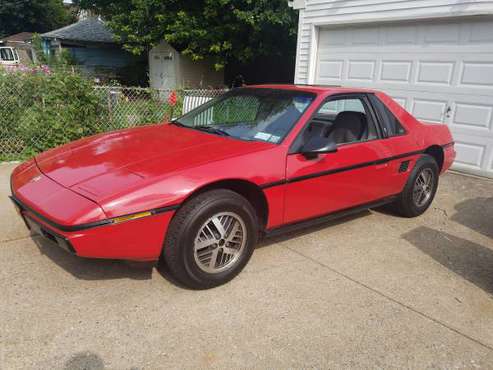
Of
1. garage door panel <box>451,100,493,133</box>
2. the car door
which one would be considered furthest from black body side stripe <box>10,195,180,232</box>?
garage door panel <box>451,100,493,133</box>

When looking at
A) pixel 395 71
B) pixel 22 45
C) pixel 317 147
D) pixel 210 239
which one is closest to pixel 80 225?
pixel 210 239

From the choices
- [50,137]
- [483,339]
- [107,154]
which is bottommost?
[483,339]

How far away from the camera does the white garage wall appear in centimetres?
639

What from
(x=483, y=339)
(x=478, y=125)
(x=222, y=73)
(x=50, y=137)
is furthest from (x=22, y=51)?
(x=483, y=339)

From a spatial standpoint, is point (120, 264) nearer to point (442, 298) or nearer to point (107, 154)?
point (107, 154)

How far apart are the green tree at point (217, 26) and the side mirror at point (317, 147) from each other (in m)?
11.4

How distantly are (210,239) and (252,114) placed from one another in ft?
4.51

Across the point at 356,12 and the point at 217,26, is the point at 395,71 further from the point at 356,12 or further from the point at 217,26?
the point at 217,26

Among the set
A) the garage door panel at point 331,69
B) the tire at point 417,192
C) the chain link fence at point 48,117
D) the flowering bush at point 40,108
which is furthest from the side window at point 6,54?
the tire at point 417,192

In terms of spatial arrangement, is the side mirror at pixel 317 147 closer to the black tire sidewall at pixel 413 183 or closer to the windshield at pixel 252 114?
the windshield at pixel 252 114

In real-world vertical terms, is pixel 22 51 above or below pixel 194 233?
above

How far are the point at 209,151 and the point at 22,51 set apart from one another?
117ft

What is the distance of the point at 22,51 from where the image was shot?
32281 mm

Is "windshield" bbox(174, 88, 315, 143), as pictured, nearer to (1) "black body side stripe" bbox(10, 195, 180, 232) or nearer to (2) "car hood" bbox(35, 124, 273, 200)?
(2) "car hood" bbox(35, 124, 273, 200)
